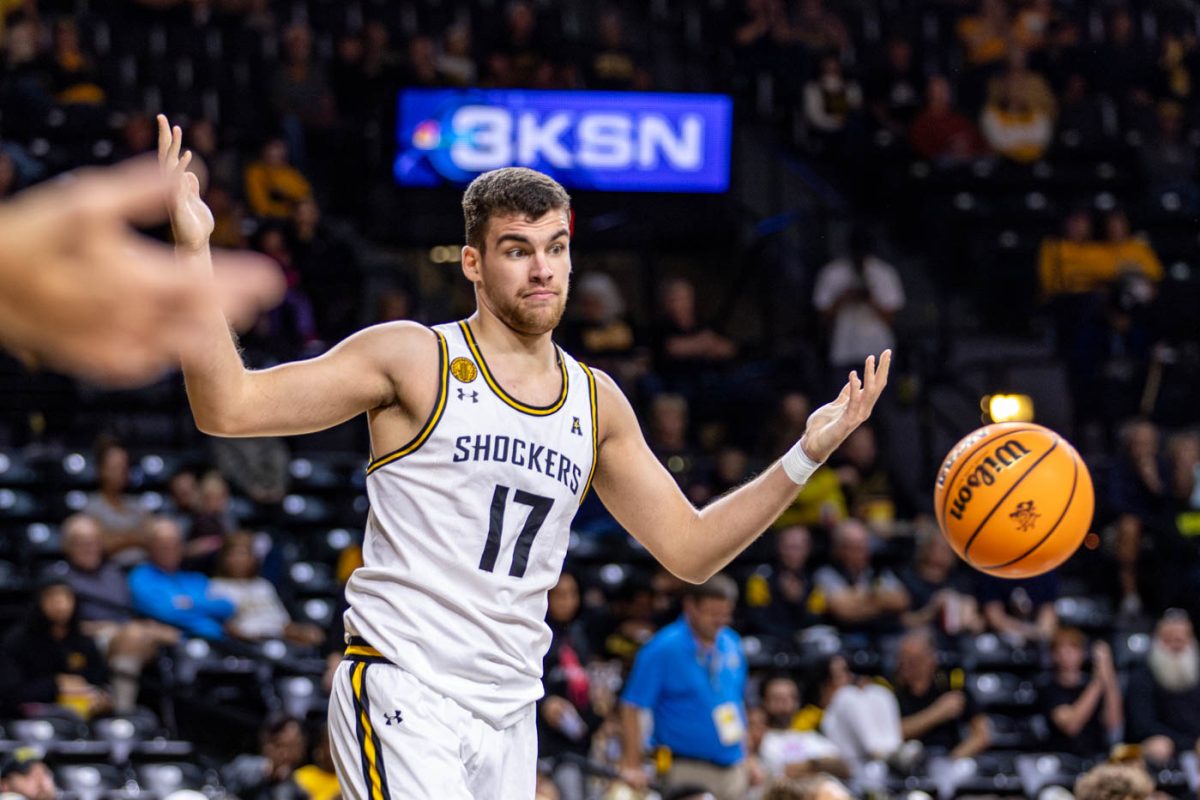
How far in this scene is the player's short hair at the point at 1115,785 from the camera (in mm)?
5895

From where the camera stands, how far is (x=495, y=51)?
53.6 ft

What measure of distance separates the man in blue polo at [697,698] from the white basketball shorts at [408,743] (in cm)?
546

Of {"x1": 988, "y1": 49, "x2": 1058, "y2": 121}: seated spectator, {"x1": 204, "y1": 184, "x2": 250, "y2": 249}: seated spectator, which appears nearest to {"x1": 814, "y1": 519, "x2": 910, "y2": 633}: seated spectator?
{"x1": 204, "y1": 184, "x2": 250, "y2": 249}: seated spectator

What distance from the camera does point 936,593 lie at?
12.8 meters

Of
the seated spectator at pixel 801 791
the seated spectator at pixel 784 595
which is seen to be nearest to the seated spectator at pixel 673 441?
the seated spectator at pixel 784 595

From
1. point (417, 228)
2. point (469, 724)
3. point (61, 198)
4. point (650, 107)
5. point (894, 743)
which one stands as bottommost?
point (894, 743)

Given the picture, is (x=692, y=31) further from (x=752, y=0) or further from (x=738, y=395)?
(x=738, y=395)

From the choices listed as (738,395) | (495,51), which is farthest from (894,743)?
(495,51)

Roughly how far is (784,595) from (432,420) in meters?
8.18

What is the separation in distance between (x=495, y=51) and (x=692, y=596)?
7.62 m

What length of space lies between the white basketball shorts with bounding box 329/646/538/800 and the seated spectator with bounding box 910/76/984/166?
12730mm

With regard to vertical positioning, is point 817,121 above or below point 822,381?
above

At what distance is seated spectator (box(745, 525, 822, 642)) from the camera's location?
1245 centimetres

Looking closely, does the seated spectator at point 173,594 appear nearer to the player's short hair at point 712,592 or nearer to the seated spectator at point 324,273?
the player's short hair at point 712,592
